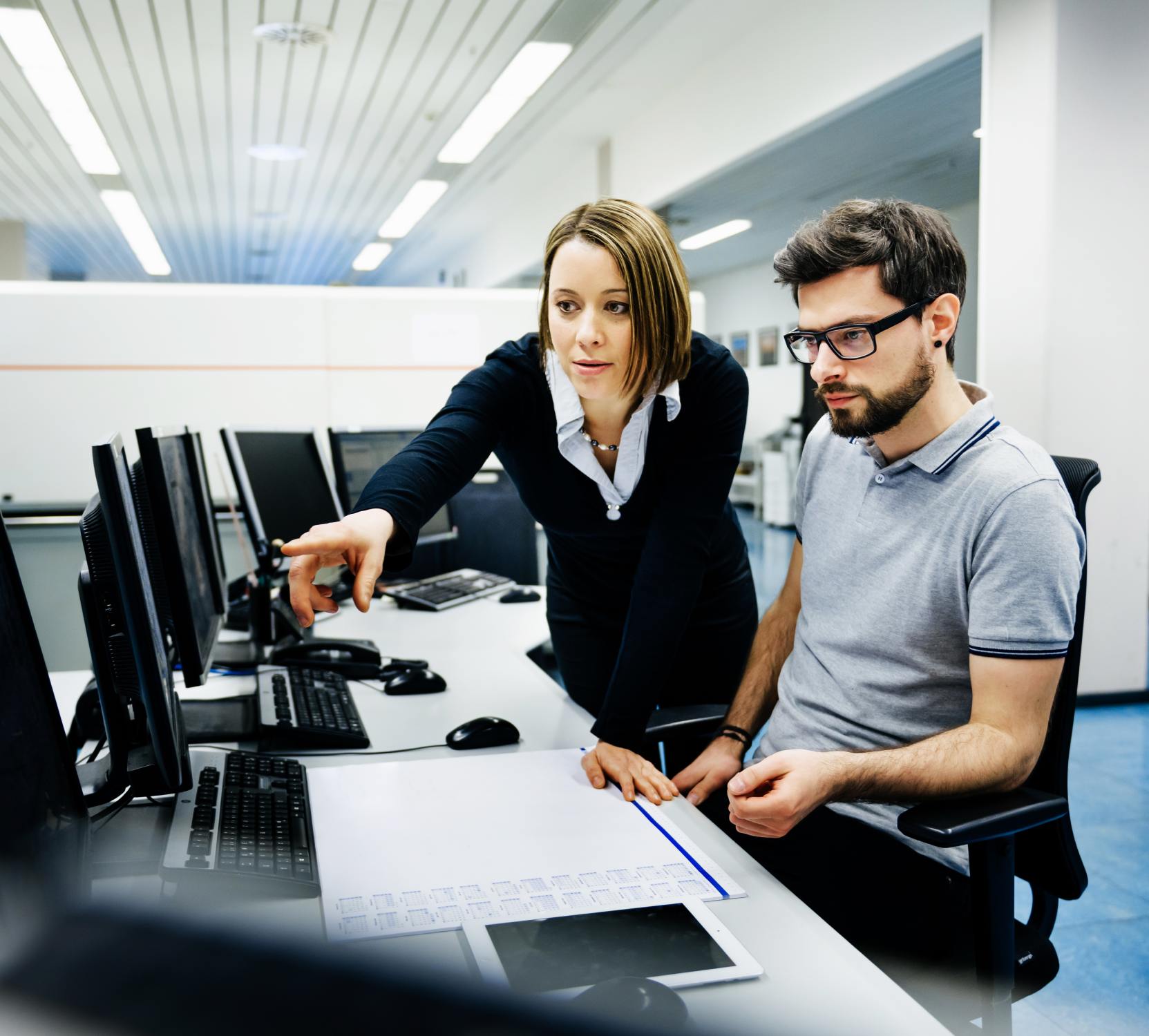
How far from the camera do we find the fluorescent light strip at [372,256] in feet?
34.8

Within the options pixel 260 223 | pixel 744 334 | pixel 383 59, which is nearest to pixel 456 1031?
pixel 383 59

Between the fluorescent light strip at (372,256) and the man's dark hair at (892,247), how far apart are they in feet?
31.7

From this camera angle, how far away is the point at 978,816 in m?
1.05

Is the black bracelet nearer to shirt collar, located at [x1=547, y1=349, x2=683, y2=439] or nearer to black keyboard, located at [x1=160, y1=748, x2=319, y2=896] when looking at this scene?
shirt collar, located at [x1=547, y1=349, x2=683, y2=439]

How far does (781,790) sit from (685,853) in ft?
0.48

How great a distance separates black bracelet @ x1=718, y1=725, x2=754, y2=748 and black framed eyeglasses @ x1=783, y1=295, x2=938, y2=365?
580mm

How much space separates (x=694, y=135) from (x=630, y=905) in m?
5.45

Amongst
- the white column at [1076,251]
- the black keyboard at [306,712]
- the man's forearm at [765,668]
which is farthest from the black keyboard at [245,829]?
the white column at [1076,251]

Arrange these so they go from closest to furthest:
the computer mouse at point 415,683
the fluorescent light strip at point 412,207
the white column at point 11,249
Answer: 1. the computer mouse at point 415,683
2. the fluorescent light strip at point 412,207
3. the white column at point 11,249

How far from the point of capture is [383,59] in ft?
16.7

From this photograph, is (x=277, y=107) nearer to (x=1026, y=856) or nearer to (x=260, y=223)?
(x=260, y=223)

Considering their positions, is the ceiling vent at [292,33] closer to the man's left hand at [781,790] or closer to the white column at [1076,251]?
the white column at [1076,251]

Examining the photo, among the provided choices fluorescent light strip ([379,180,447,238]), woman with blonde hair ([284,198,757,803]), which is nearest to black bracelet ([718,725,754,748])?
woman with blonde hair ([284,198,757,803])

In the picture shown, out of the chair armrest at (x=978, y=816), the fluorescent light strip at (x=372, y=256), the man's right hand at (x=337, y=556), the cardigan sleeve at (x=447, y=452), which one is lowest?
the chair armrest at (x=978, y=816)
